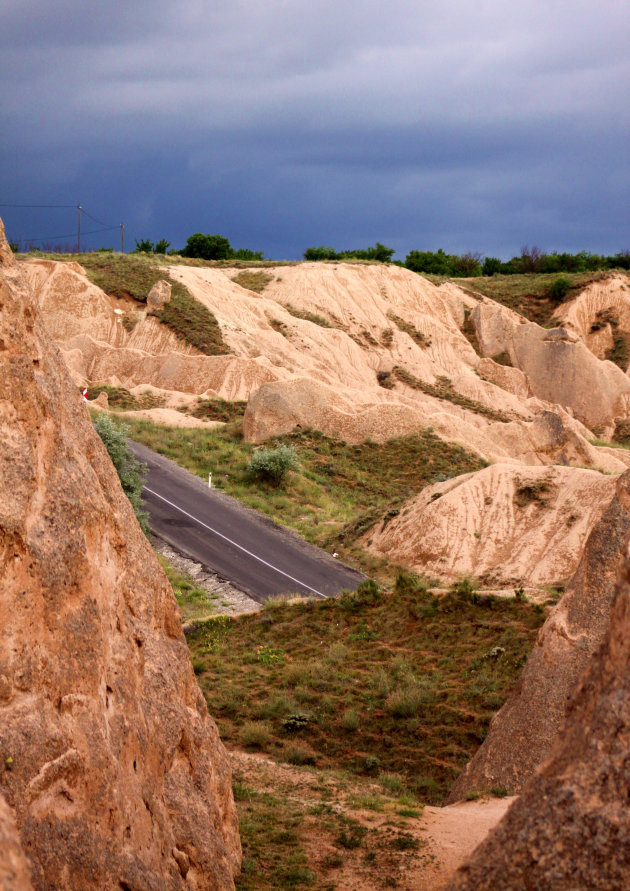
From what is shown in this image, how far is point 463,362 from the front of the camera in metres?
66.0

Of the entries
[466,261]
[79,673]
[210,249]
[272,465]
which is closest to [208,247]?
[210,249]

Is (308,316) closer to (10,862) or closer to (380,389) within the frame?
(380,389)

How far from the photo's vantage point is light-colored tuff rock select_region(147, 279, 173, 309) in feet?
191


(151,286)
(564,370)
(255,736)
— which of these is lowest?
(255,736)

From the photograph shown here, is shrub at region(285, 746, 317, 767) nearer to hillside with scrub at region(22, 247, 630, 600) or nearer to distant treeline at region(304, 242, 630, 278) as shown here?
hillside with scrub at region(22, 247, 630, 600)

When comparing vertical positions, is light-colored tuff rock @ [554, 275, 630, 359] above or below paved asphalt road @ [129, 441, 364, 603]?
above

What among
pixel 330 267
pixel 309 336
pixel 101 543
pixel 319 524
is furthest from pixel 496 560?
pixel 330 267

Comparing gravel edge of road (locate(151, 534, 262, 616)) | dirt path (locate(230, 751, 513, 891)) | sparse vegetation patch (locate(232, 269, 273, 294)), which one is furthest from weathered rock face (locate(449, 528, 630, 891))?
sparse vegetation patch (locate(232, 269, 273, 294))

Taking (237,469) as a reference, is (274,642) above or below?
below

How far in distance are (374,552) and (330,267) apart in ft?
157

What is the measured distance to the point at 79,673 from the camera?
6.84 metres

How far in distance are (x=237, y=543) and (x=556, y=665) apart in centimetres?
1827

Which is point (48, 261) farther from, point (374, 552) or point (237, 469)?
point (374, 552)

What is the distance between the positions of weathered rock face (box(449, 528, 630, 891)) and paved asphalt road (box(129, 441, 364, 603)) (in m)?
20.5
